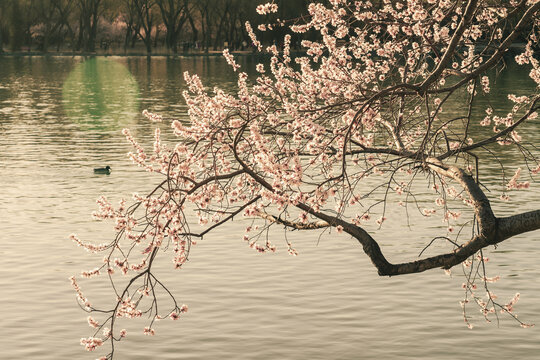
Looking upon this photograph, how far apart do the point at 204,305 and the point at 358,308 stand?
Result: 2.79 m

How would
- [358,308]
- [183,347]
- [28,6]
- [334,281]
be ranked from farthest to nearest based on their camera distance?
[28,6], [334,281], [358,308], [183,347]

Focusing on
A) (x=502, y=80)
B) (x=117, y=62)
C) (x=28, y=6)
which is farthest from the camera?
(x=28, y=6)

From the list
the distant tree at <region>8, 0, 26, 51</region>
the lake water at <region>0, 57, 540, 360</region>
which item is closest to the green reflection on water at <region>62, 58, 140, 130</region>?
the lake water at <region>0, 57, 540, 360</region>

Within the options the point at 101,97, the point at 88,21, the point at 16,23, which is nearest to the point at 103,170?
the point at 101,97

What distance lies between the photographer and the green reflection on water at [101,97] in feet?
184

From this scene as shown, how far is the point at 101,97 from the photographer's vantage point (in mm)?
72188

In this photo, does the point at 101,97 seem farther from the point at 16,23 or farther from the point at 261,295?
the point at 16,23

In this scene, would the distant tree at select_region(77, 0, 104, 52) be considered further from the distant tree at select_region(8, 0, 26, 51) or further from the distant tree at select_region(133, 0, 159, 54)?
the distant tree at select_region(8, 0, 26, 51)

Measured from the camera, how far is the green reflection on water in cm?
5616

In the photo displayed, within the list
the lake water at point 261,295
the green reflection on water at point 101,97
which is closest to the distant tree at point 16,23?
the green reflection on water at point 101,97

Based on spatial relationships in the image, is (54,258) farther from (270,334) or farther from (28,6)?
(28,6)

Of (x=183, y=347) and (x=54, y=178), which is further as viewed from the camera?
(x=54, y=178)

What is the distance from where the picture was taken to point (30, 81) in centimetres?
8769

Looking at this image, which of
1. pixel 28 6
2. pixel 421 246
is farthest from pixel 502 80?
pixel 28 6
